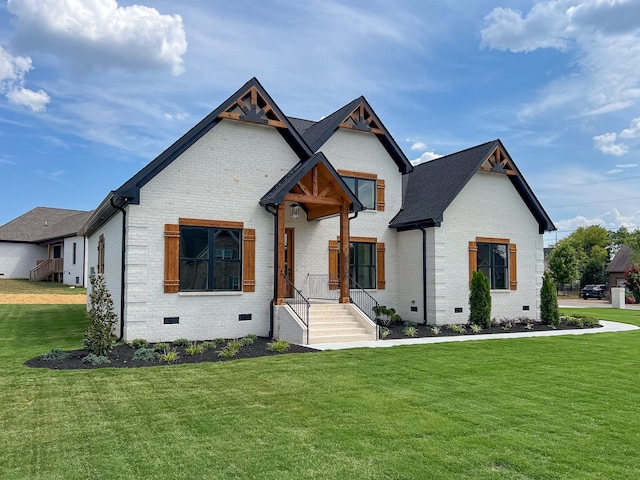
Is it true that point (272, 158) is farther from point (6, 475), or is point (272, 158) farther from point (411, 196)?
point (6, 475)

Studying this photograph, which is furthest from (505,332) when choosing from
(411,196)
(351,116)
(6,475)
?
(6,475)

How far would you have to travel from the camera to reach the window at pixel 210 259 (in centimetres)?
1345

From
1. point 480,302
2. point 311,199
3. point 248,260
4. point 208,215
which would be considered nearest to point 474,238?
point 480,302

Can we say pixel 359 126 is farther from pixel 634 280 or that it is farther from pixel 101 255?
pixel 634 280

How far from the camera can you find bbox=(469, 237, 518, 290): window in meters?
18.4

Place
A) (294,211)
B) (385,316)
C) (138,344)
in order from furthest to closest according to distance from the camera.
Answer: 1. (385,316)
2. (294,211)
3. (138,344)

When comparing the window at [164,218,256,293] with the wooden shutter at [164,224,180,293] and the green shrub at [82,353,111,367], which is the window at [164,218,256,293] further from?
the green shrub at [82,353,111,367]

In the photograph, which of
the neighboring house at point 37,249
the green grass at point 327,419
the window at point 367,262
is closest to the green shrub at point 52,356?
the green grass at point 327,419

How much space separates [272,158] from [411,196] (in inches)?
265

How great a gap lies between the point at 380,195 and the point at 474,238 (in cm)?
366

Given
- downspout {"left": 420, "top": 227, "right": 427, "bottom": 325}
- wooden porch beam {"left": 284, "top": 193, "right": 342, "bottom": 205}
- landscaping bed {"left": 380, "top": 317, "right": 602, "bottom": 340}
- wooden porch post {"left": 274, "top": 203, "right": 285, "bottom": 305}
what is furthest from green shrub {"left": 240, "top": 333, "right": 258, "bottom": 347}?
downspout {"left": 420, "top": 227, "right": 427, "bottom": 325}

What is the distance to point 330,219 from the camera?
16953 millimetres

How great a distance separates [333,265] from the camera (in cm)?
1683

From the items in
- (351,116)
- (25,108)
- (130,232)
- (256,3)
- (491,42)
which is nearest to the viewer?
(130,232)
